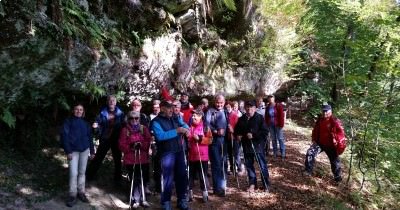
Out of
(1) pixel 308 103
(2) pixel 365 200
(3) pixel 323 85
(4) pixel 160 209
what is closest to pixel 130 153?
(4) pixel 160 209

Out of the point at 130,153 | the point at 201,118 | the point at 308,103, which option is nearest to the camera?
the point at 130,153

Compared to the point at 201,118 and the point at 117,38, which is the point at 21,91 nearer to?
the point at 117,38

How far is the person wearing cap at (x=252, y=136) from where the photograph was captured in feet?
28.6

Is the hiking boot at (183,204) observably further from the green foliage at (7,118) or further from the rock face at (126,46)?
the green foliage at (7,118)

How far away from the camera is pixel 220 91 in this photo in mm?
14594

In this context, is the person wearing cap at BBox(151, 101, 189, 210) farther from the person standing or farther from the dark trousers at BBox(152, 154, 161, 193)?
the person standing

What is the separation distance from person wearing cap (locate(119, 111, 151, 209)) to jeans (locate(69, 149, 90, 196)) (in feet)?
2.65

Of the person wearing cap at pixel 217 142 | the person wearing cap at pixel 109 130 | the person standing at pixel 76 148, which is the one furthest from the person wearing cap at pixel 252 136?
the person standing at pixel 76 148

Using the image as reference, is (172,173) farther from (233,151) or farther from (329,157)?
(329,157)

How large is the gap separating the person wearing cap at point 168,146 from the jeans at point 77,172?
1692mm

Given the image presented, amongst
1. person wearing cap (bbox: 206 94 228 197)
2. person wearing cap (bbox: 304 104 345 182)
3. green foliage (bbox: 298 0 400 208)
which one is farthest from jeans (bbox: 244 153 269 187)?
green foliage (bbox: 298 0 400 208)

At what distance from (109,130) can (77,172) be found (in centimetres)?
112

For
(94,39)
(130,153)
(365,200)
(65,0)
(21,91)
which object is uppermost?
(65,0)

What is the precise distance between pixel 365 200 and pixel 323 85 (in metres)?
13.0
